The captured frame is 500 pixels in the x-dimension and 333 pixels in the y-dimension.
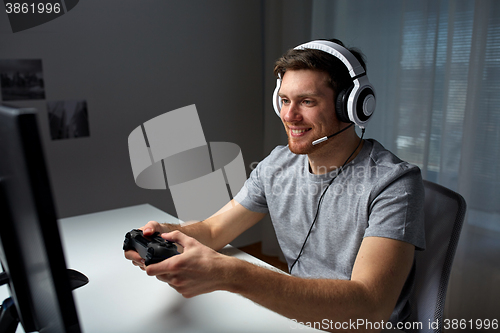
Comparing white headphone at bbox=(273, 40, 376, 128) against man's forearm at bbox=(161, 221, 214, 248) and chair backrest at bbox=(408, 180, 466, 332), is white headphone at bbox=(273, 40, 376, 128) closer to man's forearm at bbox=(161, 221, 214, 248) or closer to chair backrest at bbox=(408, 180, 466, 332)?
chair backrest at bbox=(408, 180, 466, 332)

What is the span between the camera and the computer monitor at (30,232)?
431 millimetres

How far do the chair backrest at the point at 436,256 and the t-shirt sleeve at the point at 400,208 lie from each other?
4 centimetres

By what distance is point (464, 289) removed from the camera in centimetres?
182

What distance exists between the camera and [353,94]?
1.09 m

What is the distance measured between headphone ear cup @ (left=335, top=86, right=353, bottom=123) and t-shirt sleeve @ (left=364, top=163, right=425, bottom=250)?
21cm

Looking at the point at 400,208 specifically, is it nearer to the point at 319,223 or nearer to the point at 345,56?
the point at 319,223

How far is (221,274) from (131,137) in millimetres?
1652

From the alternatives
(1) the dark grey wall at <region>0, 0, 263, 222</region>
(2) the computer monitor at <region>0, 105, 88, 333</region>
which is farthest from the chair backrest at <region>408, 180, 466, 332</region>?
(1) the dark grey wall at <region>0, 0, 263, 222</region>

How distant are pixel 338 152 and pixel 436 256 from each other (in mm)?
399

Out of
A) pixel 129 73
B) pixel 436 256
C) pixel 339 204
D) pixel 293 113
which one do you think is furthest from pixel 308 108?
pixel 129 73

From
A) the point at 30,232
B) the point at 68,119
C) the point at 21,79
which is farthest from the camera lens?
the point at 68,119

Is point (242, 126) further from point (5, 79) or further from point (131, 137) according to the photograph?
point (5, 79)

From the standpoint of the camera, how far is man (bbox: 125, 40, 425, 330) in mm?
794

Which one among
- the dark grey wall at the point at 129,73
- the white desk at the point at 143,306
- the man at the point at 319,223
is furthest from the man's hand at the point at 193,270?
the dark grey wall at the point at 129,73
